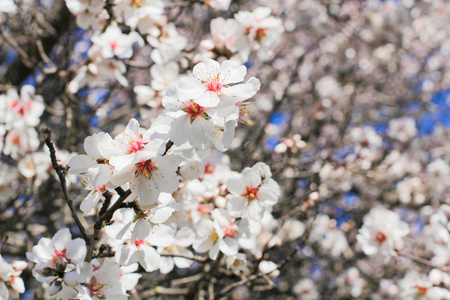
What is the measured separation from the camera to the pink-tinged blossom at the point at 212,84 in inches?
49.8

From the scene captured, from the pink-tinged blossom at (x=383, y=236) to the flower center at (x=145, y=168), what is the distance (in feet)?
6.46

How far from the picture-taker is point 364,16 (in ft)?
18.2

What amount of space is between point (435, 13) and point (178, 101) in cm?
739

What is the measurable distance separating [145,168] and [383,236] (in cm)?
209

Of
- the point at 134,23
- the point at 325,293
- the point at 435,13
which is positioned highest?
the point at 134,23

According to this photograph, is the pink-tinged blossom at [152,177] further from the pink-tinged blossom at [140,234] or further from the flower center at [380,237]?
the flower center at [380,237]

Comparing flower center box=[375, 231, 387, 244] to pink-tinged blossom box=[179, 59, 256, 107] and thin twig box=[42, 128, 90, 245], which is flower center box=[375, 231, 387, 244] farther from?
thin twig box=[42, 128, 90, 245]

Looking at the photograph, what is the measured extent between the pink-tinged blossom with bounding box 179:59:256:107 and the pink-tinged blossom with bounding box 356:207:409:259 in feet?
6.22

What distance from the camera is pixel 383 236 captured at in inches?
106

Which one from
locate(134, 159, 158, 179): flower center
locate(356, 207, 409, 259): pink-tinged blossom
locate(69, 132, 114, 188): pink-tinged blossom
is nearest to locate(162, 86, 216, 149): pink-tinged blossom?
locate(134, 159, 158, 179): flower center

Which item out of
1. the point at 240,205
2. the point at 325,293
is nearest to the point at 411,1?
the point at 325,293

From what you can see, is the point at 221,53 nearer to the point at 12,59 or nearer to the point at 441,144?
the point at 12,59

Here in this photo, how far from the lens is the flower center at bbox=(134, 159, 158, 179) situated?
4.16 ft

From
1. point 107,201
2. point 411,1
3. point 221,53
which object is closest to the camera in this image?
point 107,201
